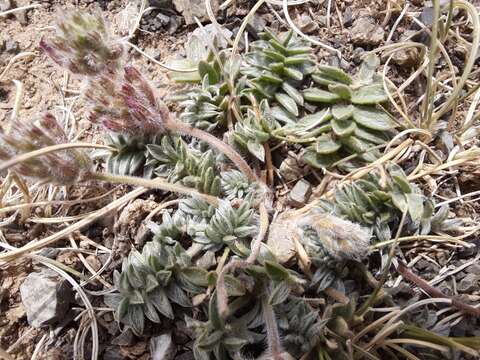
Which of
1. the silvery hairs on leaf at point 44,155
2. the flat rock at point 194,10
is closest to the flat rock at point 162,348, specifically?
the silvery hairs on leaf at point 44,155

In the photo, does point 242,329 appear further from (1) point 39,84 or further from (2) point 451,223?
(1) point 39,84

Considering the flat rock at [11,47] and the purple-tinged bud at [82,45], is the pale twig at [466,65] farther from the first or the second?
the flat rock at [11,47]

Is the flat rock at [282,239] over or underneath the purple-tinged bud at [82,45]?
underneath

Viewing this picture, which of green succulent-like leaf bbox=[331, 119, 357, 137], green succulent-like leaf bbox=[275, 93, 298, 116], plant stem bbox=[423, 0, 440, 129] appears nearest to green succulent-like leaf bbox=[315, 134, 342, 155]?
green succulent-like leaf bbox=[331, 119, 357, 137]

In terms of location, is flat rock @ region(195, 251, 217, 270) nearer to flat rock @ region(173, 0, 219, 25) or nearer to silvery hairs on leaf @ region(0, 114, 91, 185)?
silvery hairs on leaf @ region(0, 114, 91, 185)

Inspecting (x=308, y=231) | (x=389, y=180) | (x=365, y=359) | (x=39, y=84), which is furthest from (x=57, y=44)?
(x=365, y=359)
